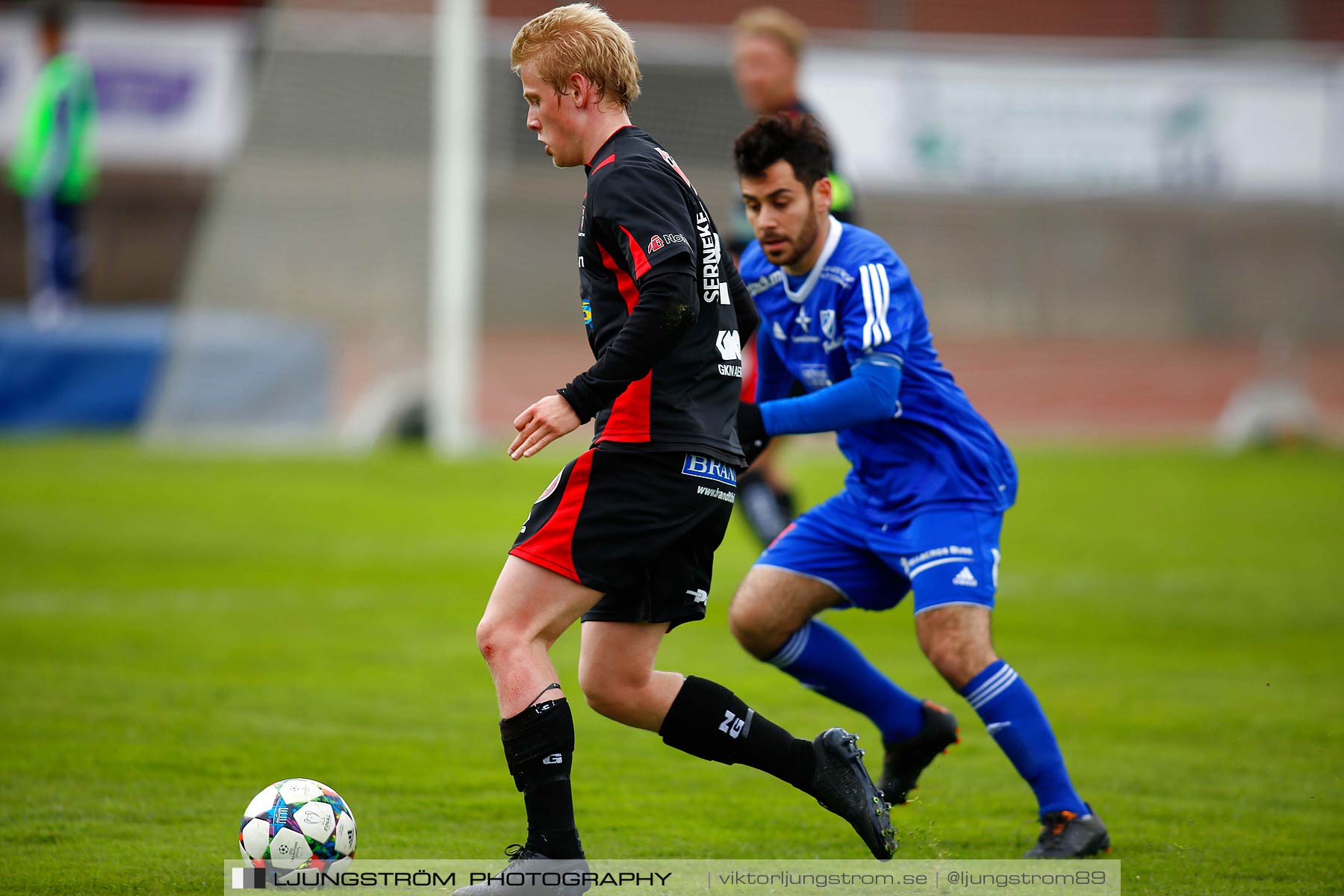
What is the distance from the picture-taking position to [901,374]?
169 inches

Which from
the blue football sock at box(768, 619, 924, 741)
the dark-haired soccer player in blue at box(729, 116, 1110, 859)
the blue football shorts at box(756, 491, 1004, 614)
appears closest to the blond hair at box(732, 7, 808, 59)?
the dark-haired soccer player in blue at box(729, 116, 1110, 859)

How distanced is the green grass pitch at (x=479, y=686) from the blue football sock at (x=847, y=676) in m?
0.32

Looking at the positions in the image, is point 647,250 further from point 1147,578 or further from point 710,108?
point 710,108

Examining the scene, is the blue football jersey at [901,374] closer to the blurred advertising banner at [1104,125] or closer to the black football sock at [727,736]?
the black football sock at [727,736]

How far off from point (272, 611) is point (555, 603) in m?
4.88

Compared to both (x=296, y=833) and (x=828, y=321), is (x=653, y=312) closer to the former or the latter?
(x=828, y=321)

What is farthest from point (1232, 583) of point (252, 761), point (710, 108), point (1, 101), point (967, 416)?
point (1, 101)

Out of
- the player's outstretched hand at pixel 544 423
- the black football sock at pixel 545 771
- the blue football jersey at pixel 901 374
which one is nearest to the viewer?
the player's outstretched hand at pixel 544 423

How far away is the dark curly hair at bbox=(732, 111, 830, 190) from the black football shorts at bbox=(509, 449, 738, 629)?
1068mm

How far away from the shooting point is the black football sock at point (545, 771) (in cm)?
349

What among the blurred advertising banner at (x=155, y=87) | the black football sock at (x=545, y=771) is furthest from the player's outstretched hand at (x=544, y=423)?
the blurred advertising banner at (x=155, y=87)

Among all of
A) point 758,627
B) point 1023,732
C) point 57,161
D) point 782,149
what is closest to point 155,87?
point 57,161

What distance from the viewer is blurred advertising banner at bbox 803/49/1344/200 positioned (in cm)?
1588

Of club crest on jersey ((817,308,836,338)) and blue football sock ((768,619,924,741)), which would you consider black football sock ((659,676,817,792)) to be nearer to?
blue football sock ((768,619,924,741))
